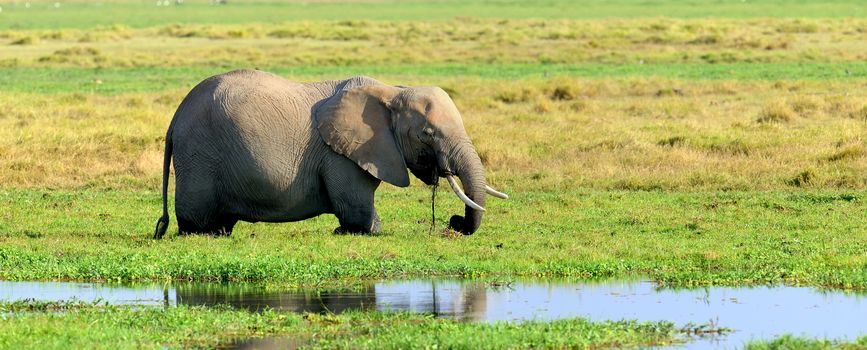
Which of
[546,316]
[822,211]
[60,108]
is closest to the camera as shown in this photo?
[546,316]

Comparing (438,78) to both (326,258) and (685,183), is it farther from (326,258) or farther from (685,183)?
(326,258)

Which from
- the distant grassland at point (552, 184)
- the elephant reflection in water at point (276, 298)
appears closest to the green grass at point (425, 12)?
the distant grassland at point (552, 184)

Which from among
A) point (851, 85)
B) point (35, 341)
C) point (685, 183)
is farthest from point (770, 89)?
point (35, 341)

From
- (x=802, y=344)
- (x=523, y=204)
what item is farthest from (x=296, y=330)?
(x=523, y=204)

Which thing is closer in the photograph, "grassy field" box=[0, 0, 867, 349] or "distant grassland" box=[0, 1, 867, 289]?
"grassy field" box=[0, 0, 867, 349]

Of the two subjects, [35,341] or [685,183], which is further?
[685,183]

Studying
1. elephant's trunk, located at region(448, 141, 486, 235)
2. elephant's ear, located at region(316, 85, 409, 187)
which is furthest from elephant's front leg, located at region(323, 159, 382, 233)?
elephant's trunk, located at region(448, 141, 486, 235)

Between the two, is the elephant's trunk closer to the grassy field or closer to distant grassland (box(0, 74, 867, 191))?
the grassy field

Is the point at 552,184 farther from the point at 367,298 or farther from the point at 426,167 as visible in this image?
the point at 367,298

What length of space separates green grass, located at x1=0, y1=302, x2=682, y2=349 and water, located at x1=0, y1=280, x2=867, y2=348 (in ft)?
1.67

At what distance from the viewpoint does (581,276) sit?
12656 millimetres

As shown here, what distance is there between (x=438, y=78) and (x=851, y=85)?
1208 centimetres

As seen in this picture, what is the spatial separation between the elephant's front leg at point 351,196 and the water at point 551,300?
8.28 ft

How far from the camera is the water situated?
10.6 metres
